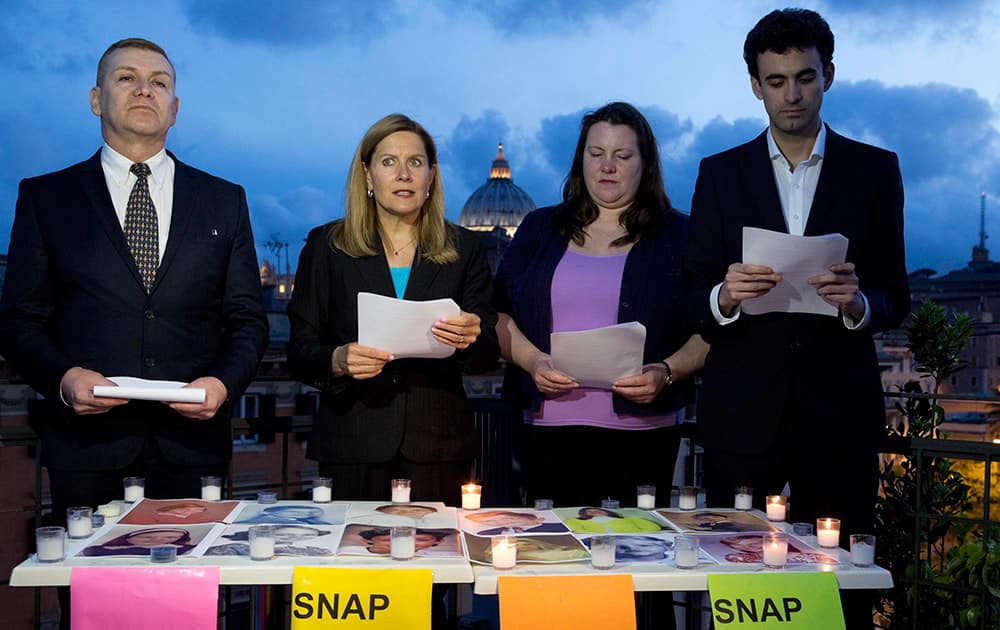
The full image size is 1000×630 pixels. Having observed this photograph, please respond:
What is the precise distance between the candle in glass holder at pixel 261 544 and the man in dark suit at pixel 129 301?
68 centimetres

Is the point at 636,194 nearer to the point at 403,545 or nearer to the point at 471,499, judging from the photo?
the point at 471,499

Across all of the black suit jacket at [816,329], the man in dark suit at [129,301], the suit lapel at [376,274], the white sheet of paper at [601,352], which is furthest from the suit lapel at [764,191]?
the man in dark suit at [129,301]

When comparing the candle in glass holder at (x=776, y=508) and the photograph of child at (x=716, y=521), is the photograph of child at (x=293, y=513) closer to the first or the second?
the photograph of child at (x=716, y=521)

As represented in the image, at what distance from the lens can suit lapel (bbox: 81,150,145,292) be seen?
8.89ft

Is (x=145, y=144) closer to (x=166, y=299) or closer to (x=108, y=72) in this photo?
(x=108, y=72)

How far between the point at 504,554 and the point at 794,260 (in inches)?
41.2

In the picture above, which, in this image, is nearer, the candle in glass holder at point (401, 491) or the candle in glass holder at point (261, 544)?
the candle in glass holder at point (261, 544)

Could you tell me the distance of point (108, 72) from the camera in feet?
9.02

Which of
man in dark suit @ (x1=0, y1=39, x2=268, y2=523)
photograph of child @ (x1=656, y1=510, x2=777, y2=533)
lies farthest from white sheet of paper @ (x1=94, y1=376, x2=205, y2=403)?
photograph of child @ (x1=656, y1=510, x2=777, y2=533)

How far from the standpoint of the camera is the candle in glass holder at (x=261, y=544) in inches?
77.9

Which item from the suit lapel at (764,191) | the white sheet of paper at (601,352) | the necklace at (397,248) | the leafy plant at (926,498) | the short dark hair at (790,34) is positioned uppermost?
the short dark hair at (790,34)

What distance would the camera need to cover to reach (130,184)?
282 centimetres

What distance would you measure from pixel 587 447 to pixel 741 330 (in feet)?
2.18

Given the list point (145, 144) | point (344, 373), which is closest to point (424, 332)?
point (344, 373)
